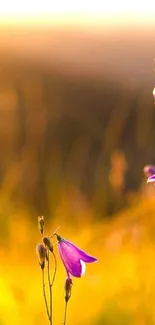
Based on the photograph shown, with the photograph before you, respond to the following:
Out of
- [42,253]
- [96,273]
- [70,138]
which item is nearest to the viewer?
[42,253]

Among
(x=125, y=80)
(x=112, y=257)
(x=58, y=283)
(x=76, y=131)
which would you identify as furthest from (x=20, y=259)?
(x=125, y=80)

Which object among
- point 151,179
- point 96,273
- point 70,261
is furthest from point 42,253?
point 96,273

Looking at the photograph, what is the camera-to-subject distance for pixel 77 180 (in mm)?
2246

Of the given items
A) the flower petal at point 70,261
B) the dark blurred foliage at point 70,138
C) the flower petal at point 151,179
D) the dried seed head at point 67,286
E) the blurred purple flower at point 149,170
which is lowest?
the dried seed head at point 67,286

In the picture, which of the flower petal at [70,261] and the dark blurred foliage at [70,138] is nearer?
the flower petal at [70,261]

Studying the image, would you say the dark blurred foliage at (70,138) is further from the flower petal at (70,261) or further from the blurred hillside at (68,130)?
the flower petal at (70,261)

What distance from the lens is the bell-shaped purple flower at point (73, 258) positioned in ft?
5.00

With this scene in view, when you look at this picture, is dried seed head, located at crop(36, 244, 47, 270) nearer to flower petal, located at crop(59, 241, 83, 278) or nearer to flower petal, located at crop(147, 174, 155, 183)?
flower petal, located at crop(59, 241, 83, 278)

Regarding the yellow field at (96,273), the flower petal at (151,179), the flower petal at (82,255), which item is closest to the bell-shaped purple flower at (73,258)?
the flower petal at (82,255)

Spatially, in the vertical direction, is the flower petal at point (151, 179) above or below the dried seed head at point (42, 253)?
above

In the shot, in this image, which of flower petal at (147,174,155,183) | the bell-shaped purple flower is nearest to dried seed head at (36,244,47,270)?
the bell-shaped purple flower

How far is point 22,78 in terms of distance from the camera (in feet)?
8.17

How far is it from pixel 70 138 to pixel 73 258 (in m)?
1.00

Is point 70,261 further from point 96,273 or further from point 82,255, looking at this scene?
point 96,273
